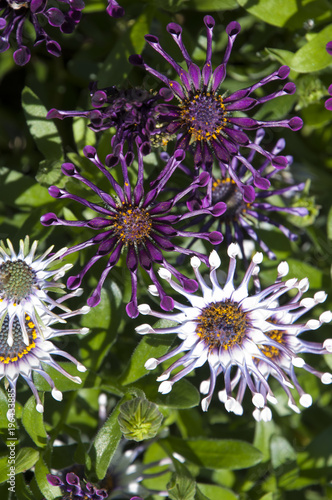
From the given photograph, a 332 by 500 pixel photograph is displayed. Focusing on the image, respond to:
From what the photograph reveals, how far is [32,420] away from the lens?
155cm

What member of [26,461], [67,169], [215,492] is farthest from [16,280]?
[215,492]

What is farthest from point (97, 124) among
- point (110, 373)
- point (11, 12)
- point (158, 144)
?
point (110, 373)

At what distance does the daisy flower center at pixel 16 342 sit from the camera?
157 cm

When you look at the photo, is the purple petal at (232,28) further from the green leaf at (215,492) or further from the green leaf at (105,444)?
the green leaf at (215,492)

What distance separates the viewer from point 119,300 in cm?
167

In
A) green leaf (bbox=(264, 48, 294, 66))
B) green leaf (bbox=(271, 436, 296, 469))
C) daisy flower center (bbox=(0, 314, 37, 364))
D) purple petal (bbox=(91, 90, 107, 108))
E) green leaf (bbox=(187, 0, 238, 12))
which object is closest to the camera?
purple petal (bbox=(91, 90, 107, 108))

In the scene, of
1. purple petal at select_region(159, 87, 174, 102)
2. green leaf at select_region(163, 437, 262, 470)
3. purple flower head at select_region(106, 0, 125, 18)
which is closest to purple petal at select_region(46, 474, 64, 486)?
green leaf at select_region(163, 437, 262, 470)

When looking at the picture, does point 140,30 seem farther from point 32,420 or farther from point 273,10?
point 32,420

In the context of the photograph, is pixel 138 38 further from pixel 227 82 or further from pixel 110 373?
pixel 110 373

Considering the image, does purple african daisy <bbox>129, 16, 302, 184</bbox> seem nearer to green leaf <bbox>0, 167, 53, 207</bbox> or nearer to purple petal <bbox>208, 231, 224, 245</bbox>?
purple petal <bbox>208, 231, 224, 245</bbox>

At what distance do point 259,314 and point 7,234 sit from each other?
878 mm

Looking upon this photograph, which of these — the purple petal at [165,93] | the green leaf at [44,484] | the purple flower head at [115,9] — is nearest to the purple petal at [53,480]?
the green leaf at [44,484]

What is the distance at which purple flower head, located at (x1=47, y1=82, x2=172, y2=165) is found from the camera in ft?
4.55

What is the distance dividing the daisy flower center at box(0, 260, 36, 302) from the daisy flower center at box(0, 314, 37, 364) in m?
0.13
